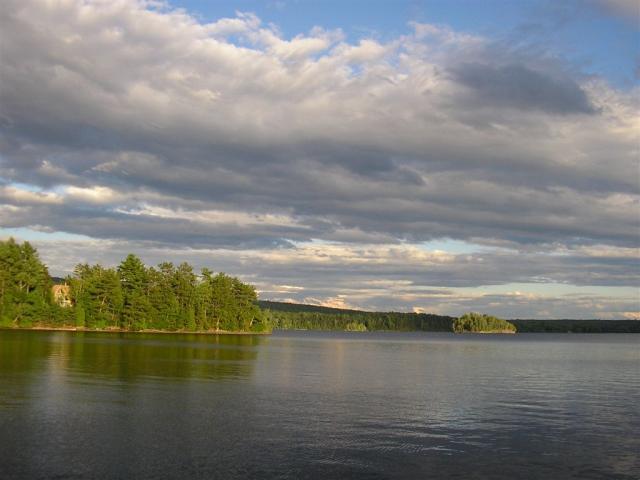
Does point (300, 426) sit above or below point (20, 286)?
below

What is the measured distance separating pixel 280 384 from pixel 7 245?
531 ft

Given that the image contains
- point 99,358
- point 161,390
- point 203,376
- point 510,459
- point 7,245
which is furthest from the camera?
point 7,245

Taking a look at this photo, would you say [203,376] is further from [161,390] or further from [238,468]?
[238,468]

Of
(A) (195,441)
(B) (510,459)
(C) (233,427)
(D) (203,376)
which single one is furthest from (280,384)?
(B) (510,459)

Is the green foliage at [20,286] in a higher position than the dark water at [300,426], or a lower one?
higher

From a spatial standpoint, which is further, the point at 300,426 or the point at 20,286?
the point at 20,286

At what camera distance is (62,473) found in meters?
25.2

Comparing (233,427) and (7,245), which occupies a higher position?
(7,245)

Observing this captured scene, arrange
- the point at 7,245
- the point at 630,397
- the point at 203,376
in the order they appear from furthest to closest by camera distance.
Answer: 1. the point at 7,245
2. the point at 203,376
3. the point at 630,397

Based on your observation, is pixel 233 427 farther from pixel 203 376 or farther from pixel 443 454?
pixel 203 376

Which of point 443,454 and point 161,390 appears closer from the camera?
point 443,454

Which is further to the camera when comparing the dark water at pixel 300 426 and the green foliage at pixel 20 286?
the green foliage at pixel 20 286

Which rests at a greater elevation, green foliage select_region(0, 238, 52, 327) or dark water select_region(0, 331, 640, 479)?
green foliage select_region(0, 238, 52, 327)

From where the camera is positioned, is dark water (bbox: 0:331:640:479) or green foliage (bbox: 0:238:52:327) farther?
green foliage (bbox: 0:238:52:327)
